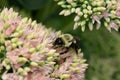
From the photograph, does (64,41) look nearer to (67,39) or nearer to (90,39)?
(67,39)

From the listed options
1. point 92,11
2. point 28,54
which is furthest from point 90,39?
point 28,54

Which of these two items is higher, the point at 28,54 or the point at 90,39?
the point at 28,54

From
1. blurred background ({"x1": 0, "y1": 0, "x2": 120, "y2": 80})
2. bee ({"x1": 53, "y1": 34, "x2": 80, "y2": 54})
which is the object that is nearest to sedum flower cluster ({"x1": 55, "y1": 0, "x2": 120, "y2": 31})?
bee ({"x1": 53, "y1": 34, "x2": 80, "y2": 54})

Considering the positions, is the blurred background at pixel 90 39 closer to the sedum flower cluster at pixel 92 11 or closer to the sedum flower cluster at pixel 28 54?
the sedum flower cluster at pixel 92 11

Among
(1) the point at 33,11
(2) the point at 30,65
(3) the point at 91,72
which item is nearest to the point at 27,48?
(2) the point at 30,65

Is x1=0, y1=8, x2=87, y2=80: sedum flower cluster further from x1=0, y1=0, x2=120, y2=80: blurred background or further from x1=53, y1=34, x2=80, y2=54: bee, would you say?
x1=0, y1=0, x2=120, y2=80: blurred background

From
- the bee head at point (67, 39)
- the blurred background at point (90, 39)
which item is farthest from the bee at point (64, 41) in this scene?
the blurred background at point (90, 39)
